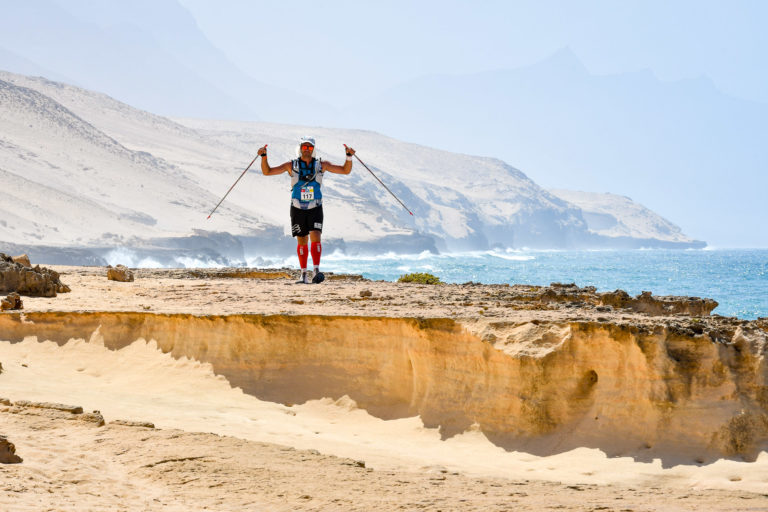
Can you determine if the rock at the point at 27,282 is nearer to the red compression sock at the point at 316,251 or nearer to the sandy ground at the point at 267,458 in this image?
the sandy ground at the point at 267,458

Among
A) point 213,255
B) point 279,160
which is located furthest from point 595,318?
point 279,160

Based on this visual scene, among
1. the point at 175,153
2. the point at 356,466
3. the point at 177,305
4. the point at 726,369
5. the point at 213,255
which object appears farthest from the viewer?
the point at 175,153

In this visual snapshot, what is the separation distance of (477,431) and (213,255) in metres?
74.0

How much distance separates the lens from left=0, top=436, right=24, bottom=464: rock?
561 centimetres

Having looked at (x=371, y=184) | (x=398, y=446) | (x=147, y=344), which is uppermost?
(x=371, y=184)

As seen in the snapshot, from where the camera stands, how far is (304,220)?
14.1 m

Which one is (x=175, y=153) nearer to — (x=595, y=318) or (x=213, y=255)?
(x=213, y=255)

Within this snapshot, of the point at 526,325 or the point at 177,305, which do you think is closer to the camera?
the point at 526,325

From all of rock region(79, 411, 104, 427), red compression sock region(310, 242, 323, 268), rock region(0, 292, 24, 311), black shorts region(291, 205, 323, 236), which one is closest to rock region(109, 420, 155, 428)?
rock region(79, 411, 104, 427)

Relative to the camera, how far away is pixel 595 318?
26.8ft

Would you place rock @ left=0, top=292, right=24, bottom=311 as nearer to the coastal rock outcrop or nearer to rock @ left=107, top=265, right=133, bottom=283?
rock @ left=107, top=265, right=133, bottom=283

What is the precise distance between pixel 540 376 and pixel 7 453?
4.75m

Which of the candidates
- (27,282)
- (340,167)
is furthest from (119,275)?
(340,167)

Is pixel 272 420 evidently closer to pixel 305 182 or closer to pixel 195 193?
pixel 305 182
